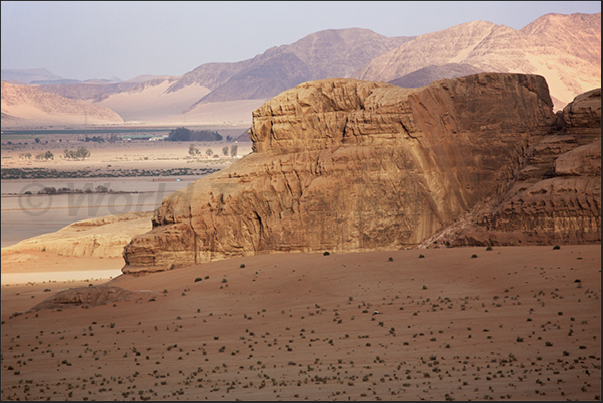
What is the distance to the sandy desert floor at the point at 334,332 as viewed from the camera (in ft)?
51.9

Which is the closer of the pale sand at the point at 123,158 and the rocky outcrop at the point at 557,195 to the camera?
the rocky outcrop at the point at 557,195

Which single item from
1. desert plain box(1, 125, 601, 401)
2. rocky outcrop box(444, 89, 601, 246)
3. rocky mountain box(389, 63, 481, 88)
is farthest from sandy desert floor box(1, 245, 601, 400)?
rocky mountain box(389, 63, 481, 88)

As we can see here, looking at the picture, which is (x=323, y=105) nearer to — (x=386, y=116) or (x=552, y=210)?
(x=386, y=116)

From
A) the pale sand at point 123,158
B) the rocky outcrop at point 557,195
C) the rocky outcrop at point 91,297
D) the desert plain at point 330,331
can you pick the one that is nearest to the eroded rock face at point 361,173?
the desert plain at point 330,331

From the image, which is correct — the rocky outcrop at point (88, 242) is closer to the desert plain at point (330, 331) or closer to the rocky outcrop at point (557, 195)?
the desert plain at point (330, 331)

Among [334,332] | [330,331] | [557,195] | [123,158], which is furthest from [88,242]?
[123,158]

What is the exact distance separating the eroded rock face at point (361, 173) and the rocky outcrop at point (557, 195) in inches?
78.0

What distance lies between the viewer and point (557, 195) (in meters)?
25.8

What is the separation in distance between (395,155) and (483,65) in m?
172

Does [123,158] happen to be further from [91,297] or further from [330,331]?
[330,331]

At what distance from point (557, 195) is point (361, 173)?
855 centimetres

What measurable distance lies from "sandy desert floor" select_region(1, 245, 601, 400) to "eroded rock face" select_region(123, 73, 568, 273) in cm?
171

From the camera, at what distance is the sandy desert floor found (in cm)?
1583

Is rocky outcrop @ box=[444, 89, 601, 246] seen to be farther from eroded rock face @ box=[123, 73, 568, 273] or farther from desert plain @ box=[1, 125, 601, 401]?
eroded rock face @ box=[123, 73, 568, 273]
